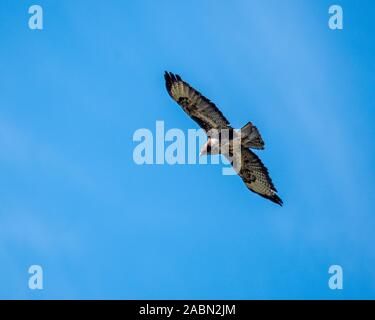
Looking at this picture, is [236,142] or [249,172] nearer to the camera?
[236,142]

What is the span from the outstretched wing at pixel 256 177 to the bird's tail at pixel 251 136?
66 centimetres

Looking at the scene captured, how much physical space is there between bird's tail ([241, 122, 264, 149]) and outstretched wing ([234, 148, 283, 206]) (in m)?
0.66

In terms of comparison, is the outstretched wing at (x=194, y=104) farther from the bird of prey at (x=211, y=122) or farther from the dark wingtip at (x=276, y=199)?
the dark wingtip at (x=276, y=199)

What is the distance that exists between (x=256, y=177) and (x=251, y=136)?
1502mm

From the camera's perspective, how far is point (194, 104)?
14547 millimetres

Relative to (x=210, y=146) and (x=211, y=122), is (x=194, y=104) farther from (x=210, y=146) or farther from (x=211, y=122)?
(x=210, y=146)

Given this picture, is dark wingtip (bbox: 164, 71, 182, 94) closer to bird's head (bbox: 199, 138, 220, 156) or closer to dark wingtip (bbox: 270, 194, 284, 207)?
bird's head (bbox: 199, 138, 220, 156)

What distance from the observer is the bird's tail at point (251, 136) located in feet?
46.2

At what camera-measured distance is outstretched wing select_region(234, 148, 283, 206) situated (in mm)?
15094

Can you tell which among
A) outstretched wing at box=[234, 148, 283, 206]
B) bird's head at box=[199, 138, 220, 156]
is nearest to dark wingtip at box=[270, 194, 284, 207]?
outstretched wing at box=[234, 148, 283, 206]
